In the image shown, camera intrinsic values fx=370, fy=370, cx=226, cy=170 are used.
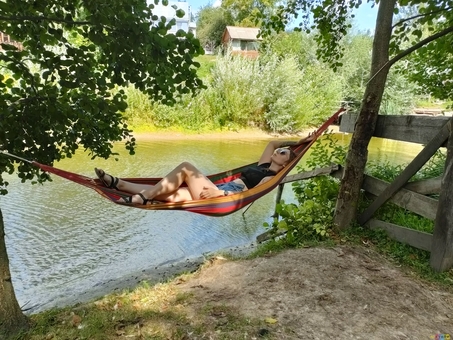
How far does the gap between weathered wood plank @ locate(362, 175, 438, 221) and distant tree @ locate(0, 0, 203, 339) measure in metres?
1.77

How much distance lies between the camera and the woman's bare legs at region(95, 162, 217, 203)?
2.69 m

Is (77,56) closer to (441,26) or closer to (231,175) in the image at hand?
(231,175)

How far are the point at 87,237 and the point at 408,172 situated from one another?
3482mm

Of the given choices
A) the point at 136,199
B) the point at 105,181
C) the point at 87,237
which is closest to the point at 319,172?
the point at 136,199

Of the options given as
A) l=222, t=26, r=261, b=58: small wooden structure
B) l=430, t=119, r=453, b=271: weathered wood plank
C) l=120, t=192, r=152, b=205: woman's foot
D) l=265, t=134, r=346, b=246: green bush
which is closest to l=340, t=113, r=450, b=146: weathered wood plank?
l=430, t=119, r=453, b=271: weathered wood plank

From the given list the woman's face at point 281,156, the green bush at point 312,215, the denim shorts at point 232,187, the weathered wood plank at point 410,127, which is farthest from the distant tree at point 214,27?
the weathered wood plank at point 410,127

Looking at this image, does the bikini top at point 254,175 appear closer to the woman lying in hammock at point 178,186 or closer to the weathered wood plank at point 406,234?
the woman lying in hammock at point 178,186

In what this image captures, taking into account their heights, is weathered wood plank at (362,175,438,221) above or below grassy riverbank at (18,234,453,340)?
above

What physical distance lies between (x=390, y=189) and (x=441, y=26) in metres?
2.34

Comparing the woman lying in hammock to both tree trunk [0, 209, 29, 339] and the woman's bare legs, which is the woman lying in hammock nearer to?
the woman's bare legs

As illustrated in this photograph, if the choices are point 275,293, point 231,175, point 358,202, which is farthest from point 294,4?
point 275,293

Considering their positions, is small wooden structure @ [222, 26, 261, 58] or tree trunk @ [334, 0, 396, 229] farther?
small wooden structure @ [222, 26, 261, 58]

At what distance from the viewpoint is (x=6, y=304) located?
1899 mm

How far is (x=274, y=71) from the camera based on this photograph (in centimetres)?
1356
